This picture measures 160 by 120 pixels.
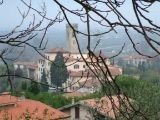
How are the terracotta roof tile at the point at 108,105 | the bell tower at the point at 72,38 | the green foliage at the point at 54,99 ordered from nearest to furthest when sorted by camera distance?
1. the terracotta roof tile at the point at 108,105
2. the bell tower at the point at 72,38
3. the green foliage at the point at 54,99

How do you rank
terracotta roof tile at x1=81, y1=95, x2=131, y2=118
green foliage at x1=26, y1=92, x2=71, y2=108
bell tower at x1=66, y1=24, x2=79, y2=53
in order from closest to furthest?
terracotta roof tile at x1=81, y1=95, x2=131, y2=118 < bell tower at x1=66, y1=24, x2=79, y2=53 < green foliage at x1=26, y1=92, x2=71, y2=108

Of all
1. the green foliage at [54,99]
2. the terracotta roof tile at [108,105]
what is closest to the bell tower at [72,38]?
the terracotta roof tile at [108,105]

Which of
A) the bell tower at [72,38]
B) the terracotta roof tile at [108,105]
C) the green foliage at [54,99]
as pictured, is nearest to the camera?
the terracotta roof tile at [108,105]

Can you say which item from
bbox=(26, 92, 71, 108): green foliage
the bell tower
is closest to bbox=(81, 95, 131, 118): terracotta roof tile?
the bell tower

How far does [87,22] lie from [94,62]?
0.57 ft

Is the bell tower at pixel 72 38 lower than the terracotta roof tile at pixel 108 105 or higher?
higher

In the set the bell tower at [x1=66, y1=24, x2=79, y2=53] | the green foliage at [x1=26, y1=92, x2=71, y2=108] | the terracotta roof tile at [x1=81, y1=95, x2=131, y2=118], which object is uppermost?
the bell tower at [x1=66, y1=24, x2=79, y2=53]

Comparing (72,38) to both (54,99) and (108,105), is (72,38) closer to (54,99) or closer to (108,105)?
(108,105)

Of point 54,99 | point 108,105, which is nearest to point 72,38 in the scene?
point 108,105

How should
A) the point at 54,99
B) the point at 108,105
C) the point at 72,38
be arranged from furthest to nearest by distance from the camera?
the point at 54,99
the point at 108,105
the point at 72,38

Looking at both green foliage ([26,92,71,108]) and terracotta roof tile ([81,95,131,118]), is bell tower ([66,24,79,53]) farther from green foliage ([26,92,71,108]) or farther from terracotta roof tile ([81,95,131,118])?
green foliage ([26,92,71,108])

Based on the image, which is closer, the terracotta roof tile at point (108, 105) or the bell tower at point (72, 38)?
the terracotta roof tile at point (108, 105)

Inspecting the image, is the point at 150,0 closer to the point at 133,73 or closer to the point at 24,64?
the point at 133,73

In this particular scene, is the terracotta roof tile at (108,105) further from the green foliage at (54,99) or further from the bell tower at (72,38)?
the green foliage at (54,99)
